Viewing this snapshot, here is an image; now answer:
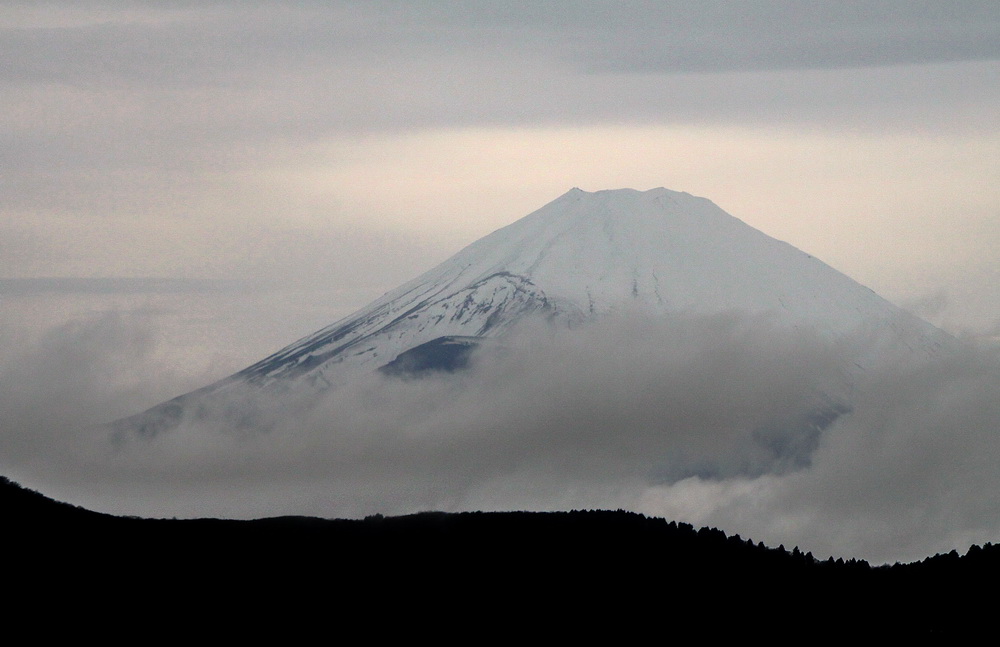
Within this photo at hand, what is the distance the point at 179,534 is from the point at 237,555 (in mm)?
5986

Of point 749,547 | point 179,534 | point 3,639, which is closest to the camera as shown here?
point 3,639

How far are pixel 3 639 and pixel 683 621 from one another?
7527cm

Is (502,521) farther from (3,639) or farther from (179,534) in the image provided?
(3,639)

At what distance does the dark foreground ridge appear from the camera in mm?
91625

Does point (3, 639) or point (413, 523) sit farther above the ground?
point (413, 523)

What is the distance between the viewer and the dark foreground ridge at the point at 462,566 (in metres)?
91.6

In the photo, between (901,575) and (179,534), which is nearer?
(179,534)

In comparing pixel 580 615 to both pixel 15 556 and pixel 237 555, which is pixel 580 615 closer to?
pixel 237 555

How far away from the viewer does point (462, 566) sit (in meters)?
127

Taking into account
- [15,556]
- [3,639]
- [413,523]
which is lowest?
[3,639]

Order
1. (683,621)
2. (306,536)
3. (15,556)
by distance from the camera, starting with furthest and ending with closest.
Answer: (683,621) → (306,536) → (15,556)

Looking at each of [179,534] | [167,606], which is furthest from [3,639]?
[179,534]

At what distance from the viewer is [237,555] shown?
10519 centimetres

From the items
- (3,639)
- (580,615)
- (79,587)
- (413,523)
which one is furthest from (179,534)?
(580,615)
